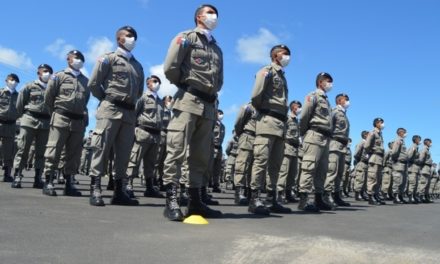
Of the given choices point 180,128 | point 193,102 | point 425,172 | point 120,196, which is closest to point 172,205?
point 180,128

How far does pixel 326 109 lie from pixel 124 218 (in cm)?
447

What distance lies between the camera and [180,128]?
16.9ft

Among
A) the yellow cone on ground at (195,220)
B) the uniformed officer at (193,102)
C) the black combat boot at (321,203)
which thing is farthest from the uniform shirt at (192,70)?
the black combat boot at (321,203)

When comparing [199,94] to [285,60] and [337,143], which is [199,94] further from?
[337,143]

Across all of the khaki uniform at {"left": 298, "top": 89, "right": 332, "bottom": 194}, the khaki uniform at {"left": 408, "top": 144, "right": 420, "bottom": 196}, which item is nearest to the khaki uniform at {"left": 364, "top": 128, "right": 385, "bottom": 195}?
the khaki uniform at {"left": 408, "top": 144, "right": 420, "bottom": 196}

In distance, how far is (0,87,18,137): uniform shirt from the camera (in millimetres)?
10469

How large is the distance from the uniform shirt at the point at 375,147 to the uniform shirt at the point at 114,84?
808 cm

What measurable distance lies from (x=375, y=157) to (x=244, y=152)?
4.99 metres

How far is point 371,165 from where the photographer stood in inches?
496

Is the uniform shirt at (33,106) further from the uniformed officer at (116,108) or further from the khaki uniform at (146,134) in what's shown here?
the uniformed officer at (116,108)

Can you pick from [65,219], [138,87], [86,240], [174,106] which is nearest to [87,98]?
[138,87]

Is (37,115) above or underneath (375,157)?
underneath

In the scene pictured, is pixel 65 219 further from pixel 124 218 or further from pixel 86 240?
pixel 86 240

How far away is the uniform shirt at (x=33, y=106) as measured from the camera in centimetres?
888
